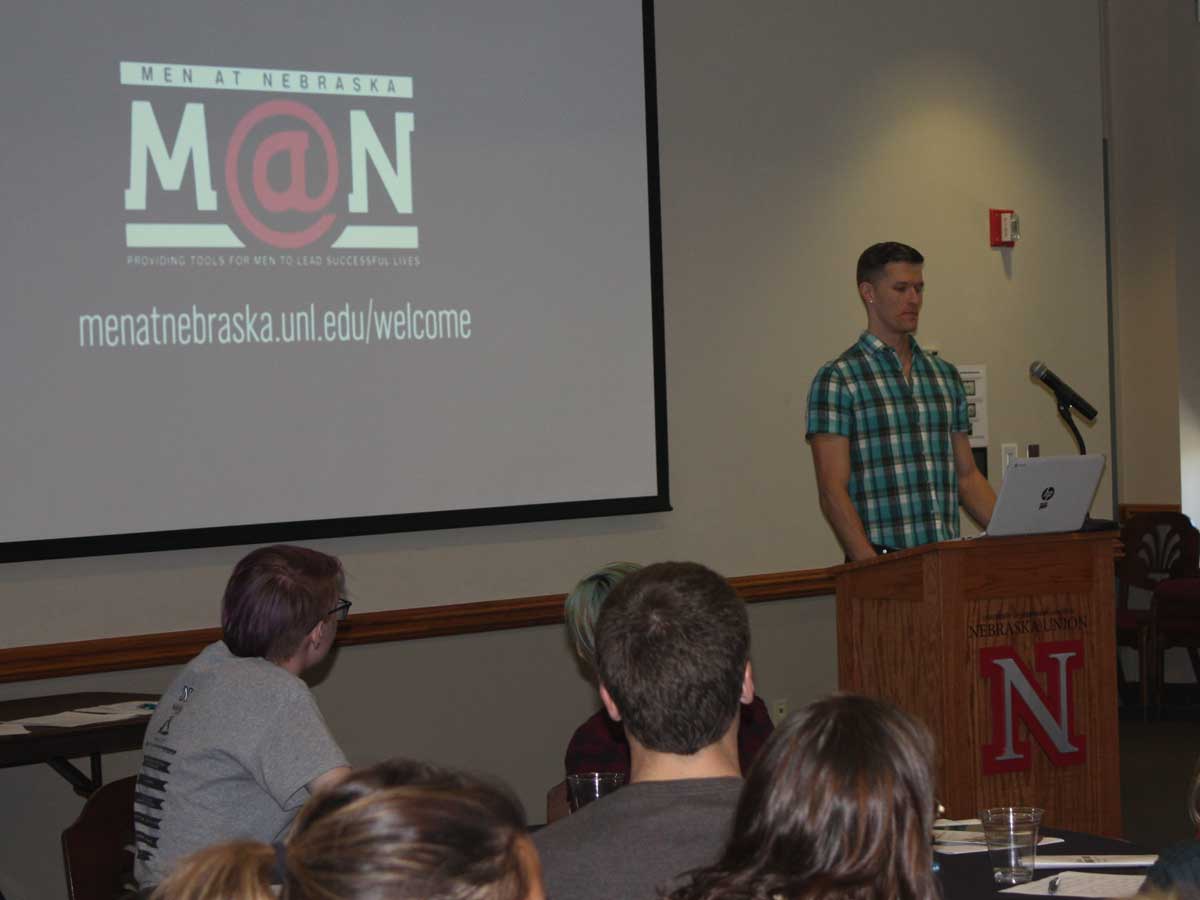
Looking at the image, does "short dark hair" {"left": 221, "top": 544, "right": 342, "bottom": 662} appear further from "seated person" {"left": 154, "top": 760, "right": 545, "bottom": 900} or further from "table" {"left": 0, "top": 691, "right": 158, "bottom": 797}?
"seated person" {"left": 154, "top": 760, "right": 545, "bottom": 900}

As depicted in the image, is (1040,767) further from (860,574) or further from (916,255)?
(916,255)

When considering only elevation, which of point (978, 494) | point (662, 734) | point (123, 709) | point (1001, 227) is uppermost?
point (1001, 227)

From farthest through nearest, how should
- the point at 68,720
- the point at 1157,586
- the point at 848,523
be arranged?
the point at 1157,586 → the point at 848,523 → the point at 68,720

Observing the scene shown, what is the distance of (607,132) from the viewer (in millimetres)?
5027

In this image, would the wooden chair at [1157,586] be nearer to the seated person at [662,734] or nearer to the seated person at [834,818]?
the seated person at [662,734]

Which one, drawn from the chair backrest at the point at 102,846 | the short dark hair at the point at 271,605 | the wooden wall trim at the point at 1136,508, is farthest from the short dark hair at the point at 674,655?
the wooden wall trim at the point at 1136,508

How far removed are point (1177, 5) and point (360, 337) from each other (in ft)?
16.8

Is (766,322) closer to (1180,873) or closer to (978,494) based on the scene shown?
(978,494)

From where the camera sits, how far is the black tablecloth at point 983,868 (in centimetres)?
202

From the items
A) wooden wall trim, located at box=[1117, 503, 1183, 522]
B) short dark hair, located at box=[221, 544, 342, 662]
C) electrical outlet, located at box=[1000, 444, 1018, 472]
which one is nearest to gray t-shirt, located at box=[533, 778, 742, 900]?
short dark hair, located at box=[221, 544, 342, 662]

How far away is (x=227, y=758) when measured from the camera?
2.43 m

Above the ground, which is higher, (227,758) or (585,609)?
(585,609)

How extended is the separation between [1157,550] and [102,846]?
563cm

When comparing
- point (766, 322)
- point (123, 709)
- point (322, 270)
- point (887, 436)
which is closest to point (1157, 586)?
point (766, 322)
